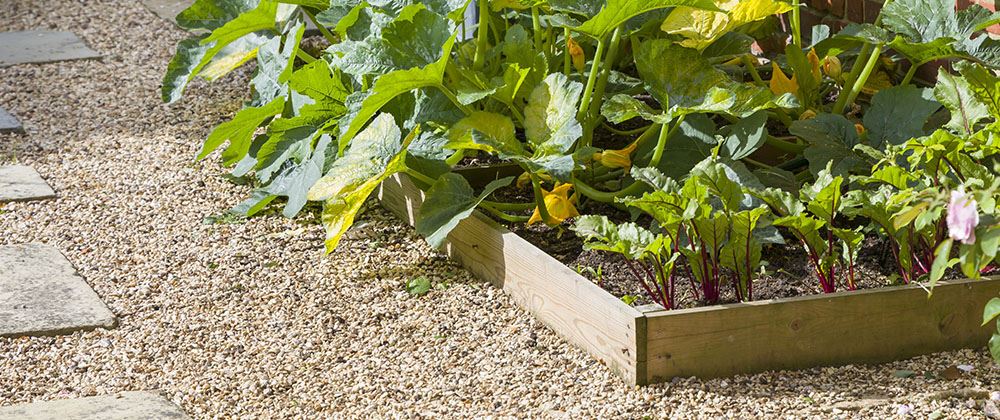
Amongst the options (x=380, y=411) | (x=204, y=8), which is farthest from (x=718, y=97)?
(x=204, y=8)

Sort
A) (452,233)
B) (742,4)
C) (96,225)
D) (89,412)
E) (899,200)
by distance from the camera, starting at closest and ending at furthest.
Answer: (899,200) < (89,412) < (742,4) < (452,233) < (96,225)

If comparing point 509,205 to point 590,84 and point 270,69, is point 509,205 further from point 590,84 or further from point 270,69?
point 270,69

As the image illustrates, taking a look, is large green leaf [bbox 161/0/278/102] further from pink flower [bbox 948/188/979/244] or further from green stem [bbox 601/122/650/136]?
pink flower [bbox 948/188/979/244]

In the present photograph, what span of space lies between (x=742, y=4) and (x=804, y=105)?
41cm

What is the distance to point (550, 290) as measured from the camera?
2744 millimetres

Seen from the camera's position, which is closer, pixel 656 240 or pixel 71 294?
pixel 656 240

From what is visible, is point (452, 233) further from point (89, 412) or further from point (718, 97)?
point (89, 412)

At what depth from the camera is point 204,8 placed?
3.69 m

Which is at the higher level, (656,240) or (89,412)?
(656,240)

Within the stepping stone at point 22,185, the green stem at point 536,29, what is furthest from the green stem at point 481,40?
the stepping stone at point 22,185

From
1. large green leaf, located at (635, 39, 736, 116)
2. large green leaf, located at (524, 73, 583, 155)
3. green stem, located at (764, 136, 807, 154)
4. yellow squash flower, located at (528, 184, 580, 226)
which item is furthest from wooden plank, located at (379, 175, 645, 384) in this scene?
green stem, located at (764, 136, 807, 154)

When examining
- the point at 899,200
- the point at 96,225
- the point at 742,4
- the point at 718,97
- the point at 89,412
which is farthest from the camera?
the point at 96,225

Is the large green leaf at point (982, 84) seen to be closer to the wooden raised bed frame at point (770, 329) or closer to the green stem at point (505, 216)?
the wooden raised bed frame at point (770, 329)

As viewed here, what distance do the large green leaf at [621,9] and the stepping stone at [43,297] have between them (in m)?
1.28
